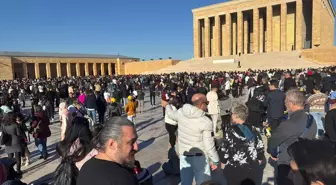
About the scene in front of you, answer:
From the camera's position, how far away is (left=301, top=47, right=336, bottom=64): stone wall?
103ft

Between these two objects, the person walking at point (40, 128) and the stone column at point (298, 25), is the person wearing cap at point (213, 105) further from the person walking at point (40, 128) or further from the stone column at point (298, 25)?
the stone column at point (298, 25)

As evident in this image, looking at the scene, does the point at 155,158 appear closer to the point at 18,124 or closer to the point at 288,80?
the point at 18,124

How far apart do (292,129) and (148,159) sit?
3762 millimetres

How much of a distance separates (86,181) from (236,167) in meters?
1.91

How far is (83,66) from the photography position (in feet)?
221

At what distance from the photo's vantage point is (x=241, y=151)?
2822mm

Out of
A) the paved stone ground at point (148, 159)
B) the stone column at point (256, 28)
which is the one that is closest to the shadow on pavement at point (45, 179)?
the paved stone ground at point (148, 159)

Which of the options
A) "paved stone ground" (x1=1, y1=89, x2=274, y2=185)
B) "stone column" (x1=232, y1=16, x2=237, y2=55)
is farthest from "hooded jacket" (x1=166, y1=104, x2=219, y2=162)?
"stone column" (x1=232, y1=16, x2=237, y2=55)

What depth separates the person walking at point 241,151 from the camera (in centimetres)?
282

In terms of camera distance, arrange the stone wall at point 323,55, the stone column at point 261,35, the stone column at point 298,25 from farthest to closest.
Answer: the stone column at point 261,35
the stone column at point 298,25
the stone wall at point 323,55

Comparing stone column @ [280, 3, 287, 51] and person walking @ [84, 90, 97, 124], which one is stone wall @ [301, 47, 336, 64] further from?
person walking @ [84, 90, 97, 124]

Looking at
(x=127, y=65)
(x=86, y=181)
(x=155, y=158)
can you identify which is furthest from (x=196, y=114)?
(x=127, y=65)

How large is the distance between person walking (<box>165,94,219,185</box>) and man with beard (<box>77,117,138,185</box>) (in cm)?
159

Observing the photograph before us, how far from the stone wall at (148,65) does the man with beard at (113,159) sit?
51926 millimetres
